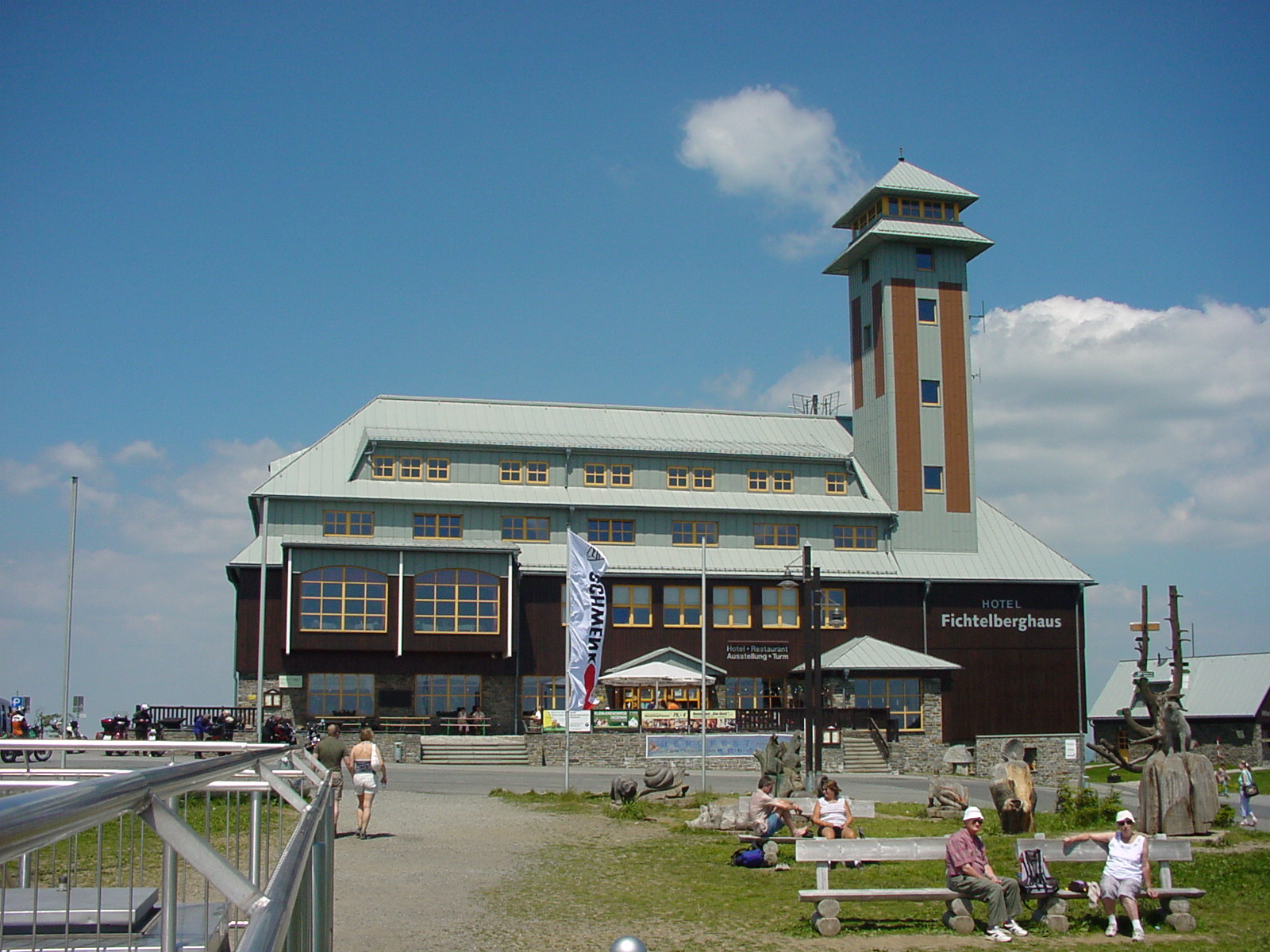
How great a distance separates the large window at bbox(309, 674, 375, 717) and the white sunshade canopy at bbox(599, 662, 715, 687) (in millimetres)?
9118

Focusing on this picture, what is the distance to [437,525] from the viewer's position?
52.4m

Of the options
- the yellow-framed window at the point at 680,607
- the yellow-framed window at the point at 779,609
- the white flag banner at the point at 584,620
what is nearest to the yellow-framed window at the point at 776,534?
the yellow-framed window at the point at 779,609

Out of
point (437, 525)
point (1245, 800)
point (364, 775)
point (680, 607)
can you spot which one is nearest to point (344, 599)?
point (437, 525)

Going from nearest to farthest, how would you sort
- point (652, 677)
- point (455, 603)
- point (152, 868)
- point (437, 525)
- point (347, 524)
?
point (152, 868) < point (652, 677) < point (455, 603) < point (347, 524) < point (437, 525)

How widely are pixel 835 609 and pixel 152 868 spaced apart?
50334mm

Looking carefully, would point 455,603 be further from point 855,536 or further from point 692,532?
point 855,536

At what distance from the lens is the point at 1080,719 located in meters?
55.1

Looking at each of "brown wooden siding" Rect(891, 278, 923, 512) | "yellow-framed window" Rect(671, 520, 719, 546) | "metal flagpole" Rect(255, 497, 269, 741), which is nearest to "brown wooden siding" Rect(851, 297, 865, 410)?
"brown wooden siding" Rect(891, 278, 923, 512)

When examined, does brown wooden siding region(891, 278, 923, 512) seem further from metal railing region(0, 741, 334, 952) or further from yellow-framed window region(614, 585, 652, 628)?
metal railing region(0, 741, 334, 952)

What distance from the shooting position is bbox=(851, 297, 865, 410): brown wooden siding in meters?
60.2

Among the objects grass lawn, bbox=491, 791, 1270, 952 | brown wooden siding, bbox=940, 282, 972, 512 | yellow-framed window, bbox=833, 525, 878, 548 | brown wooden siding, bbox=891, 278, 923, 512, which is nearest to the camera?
grass lawn, bbox=491, 791, 1270, 952

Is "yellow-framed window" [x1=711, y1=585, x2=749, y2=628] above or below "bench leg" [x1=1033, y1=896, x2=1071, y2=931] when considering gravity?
above

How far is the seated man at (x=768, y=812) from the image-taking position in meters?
19.1

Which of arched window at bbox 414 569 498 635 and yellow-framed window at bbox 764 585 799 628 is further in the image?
yellow-framed window at bbox 764 585 799 628
